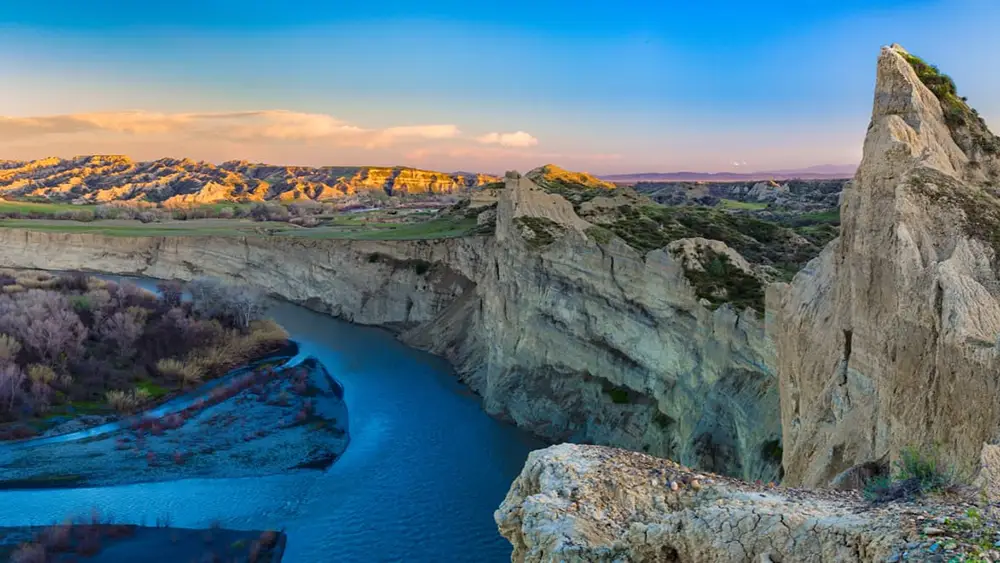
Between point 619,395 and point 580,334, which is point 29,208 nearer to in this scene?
point 580,334

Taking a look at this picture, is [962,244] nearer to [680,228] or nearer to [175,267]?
[680,228]

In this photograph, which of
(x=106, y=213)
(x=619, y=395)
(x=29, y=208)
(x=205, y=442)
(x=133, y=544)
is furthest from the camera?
(x=106, y=213)

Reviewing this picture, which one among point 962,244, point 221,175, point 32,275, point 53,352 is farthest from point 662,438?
point 221,175

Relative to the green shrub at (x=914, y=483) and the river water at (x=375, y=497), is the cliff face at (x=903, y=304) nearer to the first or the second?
the green shrub at (x=914, y=483)

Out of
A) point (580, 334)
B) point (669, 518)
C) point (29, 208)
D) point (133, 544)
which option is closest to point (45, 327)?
point (133, 544)

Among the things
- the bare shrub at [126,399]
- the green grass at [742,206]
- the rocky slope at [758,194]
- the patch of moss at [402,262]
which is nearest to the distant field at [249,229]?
the patch of moss at [402,262]
